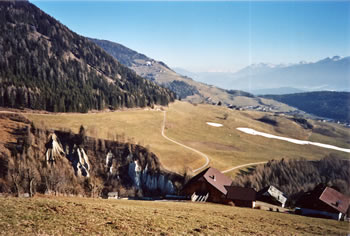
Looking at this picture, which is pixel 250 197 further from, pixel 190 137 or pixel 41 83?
pixel 41 83

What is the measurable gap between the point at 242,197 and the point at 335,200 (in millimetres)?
19931

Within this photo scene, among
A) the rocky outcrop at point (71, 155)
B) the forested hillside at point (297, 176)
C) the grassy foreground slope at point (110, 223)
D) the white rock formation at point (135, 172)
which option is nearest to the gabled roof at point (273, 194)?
the forested hillside at point (297, 176)

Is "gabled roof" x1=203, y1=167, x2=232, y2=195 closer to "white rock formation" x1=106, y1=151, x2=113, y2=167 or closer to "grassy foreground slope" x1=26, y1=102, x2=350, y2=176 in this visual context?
"grassy foreground slope" x1=26, y1=102, x2=350, y2=176

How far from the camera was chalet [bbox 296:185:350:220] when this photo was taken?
54188mm

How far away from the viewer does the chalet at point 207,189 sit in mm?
59562

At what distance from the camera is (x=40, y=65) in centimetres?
17675

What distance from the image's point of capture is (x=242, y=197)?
5797cm

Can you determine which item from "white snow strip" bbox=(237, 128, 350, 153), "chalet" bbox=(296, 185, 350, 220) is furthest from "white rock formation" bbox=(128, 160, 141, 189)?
"white snow strip" bbox=(237, 128, 350, 153)

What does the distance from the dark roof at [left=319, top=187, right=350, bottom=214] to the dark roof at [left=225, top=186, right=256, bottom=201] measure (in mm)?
14086

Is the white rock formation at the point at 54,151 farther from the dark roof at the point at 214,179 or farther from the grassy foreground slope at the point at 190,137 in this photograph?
the dark roof at the point at 214,179

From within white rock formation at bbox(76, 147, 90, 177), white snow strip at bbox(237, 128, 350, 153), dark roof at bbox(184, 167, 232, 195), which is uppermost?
dark roof at bbox(184, 167, 232, 195)

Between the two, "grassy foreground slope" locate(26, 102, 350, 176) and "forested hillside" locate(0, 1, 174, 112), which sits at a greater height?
"forested hillside" locate(0, 1, 174, 112)

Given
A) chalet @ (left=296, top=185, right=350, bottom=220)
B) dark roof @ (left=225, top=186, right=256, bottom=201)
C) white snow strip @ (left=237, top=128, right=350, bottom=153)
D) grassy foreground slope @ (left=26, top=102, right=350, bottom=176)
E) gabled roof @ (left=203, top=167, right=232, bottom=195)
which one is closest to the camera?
chalet @ (left=296, top=185, right=350, bottom=220)

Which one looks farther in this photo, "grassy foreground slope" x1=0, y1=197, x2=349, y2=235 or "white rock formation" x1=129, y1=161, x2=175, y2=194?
"white rock formation" x1=129, y1=161, x2=175, y2=194
